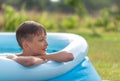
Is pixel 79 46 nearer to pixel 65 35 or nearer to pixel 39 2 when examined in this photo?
pixel 65 35

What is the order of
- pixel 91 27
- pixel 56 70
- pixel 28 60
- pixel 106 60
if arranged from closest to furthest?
pixel 28 60, pixel 56 70, pixel 106 60, pixel 91 27

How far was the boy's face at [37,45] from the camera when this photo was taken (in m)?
4.05

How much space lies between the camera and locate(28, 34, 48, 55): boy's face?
405 cm

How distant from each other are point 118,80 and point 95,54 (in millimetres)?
2845

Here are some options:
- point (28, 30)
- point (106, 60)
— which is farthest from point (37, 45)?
point (106, 60)

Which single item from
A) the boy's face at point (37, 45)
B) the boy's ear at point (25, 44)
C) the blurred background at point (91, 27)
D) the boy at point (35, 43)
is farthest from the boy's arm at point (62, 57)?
the blurred background at point (91, 27)

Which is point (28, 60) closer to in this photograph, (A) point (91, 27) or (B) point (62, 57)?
(B) point (62, 57)

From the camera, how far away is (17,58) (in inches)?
155

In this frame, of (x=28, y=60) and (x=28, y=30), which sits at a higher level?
(x=28, y=30)

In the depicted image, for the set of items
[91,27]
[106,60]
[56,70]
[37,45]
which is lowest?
[56,70]

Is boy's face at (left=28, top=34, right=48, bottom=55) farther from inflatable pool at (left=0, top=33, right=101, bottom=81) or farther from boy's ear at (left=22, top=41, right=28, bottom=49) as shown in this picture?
inflatable pool at (left=0, top=33, right=101, bottom=81)

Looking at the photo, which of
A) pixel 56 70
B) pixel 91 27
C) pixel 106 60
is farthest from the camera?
pixel 91 27

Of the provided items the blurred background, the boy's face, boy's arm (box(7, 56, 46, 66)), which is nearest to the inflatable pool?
boy's arm (box(7, 56, 46, 66))

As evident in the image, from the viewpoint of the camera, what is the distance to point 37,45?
4070mm
